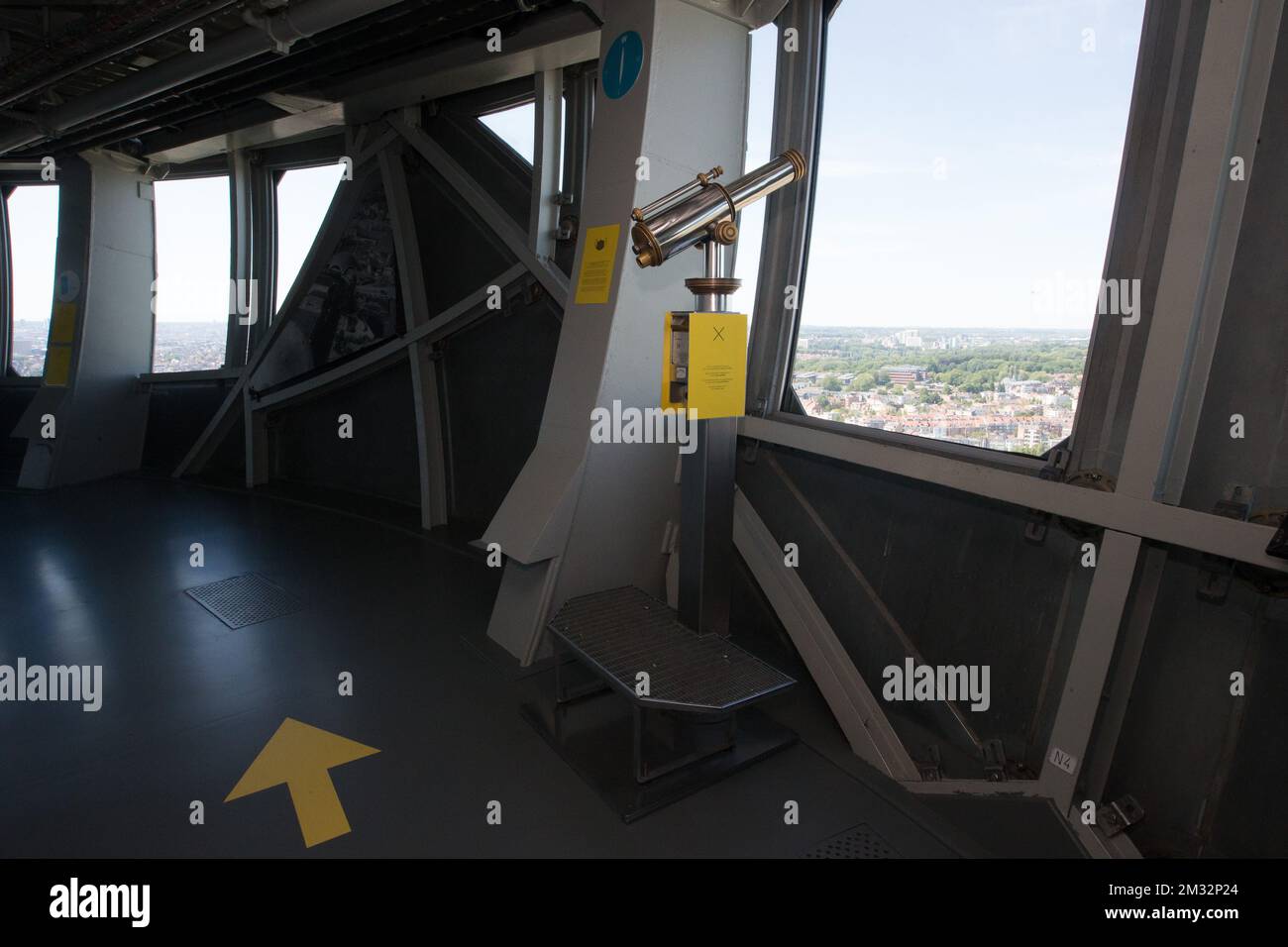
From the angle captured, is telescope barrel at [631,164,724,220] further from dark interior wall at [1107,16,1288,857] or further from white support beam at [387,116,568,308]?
white support beam at [387,116,568,308]

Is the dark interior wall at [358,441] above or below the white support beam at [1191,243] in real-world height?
below

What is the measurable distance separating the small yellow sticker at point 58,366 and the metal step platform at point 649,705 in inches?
291

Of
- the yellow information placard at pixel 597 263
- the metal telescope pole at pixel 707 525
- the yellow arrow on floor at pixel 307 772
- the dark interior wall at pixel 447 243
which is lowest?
the yellow arrow on floor at pixel 307 772

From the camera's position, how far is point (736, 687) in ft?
8.18

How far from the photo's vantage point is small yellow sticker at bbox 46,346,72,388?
24.4 feet

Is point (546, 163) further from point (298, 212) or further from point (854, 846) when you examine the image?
point (854, 846)

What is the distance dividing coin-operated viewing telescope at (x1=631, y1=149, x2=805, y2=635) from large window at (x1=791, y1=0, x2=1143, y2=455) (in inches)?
21.2

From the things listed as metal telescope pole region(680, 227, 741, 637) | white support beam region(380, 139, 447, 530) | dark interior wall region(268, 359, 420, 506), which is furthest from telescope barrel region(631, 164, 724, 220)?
dark interior wall region(268, 359, 420, 506)

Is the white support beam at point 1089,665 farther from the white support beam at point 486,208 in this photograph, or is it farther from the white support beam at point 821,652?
the white support beam at point 486,208

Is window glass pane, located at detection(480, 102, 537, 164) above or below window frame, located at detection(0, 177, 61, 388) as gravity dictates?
above

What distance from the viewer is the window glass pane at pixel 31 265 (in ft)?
27.8

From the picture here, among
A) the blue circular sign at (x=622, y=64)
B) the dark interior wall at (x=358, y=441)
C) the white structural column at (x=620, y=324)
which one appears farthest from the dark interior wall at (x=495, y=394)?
the blue circular sign at (x=622, y=64)

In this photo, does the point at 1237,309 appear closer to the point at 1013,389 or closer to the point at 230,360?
the point at 1013,389

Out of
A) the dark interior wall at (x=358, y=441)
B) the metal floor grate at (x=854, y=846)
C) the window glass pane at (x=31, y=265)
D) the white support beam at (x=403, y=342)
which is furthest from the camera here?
the window glass pane at (x=31, y=265)
